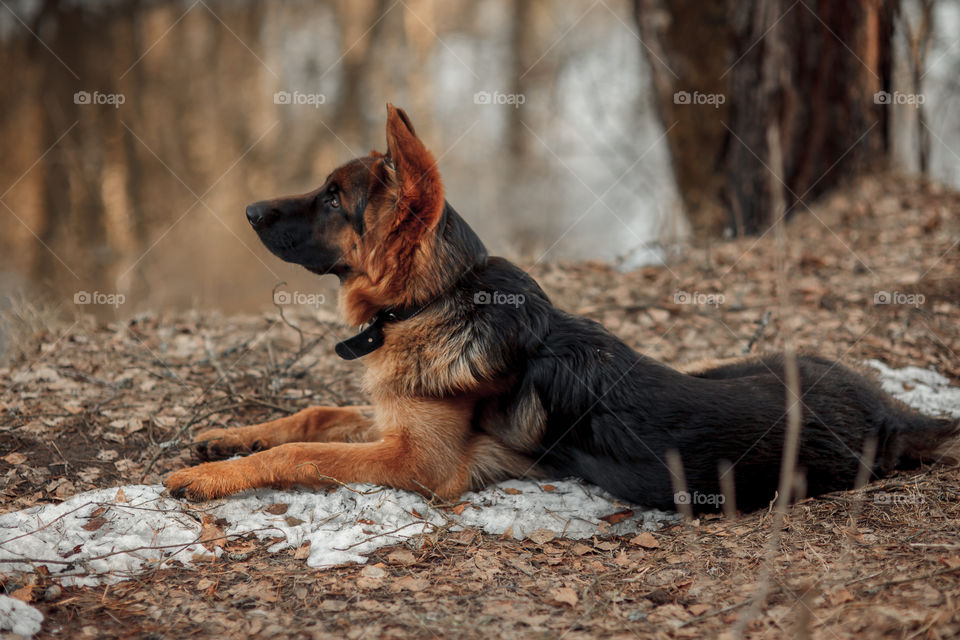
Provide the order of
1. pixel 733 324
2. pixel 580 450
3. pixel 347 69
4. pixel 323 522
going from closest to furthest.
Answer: pixel 323 522
pixel 580 450
pixel 733 324
pixel 347 69

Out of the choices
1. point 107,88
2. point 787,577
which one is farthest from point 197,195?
point 787,577

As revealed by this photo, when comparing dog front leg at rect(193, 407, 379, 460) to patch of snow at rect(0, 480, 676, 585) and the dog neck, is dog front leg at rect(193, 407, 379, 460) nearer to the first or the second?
patch of snow at rect(0, 480, 676, 585)

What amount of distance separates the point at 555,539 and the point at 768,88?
23.7ft

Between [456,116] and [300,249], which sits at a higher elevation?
[456,116]

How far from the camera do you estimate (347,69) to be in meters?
18.2

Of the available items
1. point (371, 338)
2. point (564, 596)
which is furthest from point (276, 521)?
point (564, 596)

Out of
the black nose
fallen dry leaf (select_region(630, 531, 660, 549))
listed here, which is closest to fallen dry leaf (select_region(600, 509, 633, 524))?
fallen dry leaf (select_region(630, 531, 660, 549))

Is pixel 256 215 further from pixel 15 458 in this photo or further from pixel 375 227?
pixel 15 458

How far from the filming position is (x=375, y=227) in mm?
4043

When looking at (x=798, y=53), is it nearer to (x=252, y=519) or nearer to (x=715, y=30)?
(x=715, y=30)

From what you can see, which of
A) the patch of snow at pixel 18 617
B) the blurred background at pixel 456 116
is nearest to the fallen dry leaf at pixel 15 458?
the patch of snow at pixel 18 617

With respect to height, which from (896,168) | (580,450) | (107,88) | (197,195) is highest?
(107,88)

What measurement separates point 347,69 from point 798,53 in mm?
12730

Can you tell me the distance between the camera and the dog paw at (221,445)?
14.2 feet
